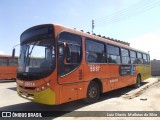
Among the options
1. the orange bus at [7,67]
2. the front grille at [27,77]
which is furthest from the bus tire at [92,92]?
the orange bus at [7,67]

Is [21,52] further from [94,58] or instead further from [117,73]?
[117,73]

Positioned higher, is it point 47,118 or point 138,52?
point 138,52

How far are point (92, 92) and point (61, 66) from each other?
8.82 ft

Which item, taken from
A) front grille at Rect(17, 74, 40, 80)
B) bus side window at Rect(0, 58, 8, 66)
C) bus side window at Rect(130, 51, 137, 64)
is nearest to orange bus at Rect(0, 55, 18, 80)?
bus side window at Rect(0, 58, 8, 66)

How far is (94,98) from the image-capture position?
→ 9391mm

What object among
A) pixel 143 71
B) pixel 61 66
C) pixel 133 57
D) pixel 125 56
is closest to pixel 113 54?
pixel 125 56

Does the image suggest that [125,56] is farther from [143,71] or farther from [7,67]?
[7,67]

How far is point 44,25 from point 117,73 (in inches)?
231

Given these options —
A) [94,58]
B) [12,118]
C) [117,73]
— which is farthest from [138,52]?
[12,118]

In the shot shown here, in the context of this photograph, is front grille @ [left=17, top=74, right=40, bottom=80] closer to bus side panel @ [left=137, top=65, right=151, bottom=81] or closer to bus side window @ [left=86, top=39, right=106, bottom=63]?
bus side window @ [left=86, top=39, right=106, bottom=63]

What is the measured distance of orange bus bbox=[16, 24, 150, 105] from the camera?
693cm

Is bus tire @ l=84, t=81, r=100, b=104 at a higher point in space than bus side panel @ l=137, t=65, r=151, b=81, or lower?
lower

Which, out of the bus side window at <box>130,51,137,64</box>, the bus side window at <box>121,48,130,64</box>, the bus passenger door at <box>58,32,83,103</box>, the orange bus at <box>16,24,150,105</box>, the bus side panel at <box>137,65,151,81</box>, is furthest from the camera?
the bus side panel at <box>137,65,151,81</box>

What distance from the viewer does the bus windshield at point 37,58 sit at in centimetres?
701
